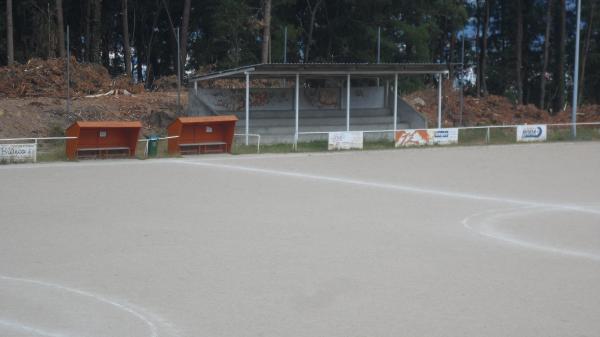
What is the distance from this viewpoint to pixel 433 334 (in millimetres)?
7141

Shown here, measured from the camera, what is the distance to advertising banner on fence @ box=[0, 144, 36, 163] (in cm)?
2453

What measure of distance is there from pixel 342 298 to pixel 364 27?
44095 millimetres

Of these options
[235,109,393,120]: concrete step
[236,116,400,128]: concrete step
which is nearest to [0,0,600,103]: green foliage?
[235,109,393,120]: concrete step

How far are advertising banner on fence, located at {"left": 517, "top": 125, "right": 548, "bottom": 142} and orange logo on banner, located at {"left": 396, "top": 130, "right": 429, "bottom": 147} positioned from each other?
5261 millimetres

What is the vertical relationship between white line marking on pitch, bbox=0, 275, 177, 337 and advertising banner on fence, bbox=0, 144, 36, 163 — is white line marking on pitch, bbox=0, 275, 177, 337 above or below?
below

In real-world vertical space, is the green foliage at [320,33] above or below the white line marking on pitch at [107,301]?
above

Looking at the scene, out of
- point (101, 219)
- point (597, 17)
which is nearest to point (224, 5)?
point (597, 17)

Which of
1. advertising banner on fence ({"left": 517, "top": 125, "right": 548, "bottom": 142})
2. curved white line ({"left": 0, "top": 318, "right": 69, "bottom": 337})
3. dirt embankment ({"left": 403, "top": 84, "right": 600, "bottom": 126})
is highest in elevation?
dirt embankment ({"left": 403, "top": 84, "right": 600, "bottom": 126})

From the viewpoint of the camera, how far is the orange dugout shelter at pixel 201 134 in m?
28.1

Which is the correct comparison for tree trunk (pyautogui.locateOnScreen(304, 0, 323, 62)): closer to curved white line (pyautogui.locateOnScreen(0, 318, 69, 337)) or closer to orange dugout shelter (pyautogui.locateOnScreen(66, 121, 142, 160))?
orange dugout shelter (pyautogui.locateOnScreen(66, 121, 142, 160))

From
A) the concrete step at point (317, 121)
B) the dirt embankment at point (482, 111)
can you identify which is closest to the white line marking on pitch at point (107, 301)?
the concrete step at point (317, 121)

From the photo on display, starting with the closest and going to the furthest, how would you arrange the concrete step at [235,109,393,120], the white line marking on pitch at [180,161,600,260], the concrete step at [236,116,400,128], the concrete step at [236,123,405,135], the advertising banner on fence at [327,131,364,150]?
1. the white line marking on pitch at [180,161,600,260]
2. the advertising banner on fence at [327,131,364,150]
3. the concrete step at [236,123,405,135]
4. the concrete step at [236,116,400,128]
5. the concrete step at [235,109,393,120]

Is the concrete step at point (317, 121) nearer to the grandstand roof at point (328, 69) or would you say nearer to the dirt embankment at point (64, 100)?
the grandstand roof at point (328, 69)

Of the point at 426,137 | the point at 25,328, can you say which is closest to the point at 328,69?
the point at 426,137
